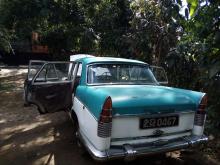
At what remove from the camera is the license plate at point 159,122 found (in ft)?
12.8

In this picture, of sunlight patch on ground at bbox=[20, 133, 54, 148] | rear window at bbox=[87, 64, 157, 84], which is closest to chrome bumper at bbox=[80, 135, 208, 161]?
rear window at bbox=[87, 64, 157, 84]

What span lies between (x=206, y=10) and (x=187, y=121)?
5.57ft

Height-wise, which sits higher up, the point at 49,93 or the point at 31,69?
the point at 31,69

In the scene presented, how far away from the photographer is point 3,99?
31.6 ft

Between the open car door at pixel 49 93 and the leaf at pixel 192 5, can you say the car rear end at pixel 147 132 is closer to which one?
the leaf at pixel 192 5

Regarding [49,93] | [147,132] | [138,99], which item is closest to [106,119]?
[138,99]

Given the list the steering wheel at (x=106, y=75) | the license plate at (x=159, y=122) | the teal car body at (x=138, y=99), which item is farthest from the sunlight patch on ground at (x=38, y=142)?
the license plate at (x=159, y=122)

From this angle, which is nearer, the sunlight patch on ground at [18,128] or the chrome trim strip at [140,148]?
the chrome trim strip at [140,148]

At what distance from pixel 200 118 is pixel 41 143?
306 cm

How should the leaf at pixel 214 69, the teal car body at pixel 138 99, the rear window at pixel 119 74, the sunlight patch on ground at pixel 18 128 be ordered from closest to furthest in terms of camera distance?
the teal car body at pixel 138 99 < the leaf at pixel 214 69 < the rear window at pixel 119 74 < the sunlight patch on ground at pixel 18 128

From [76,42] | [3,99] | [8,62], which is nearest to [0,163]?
[3,99]

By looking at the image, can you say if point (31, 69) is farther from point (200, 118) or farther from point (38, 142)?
point (200, 118)

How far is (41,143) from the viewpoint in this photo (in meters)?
5.51

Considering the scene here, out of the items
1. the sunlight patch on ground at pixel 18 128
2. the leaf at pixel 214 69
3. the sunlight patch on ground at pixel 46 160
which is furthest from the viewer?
the sunlight patch on ground at pixel 18 128
